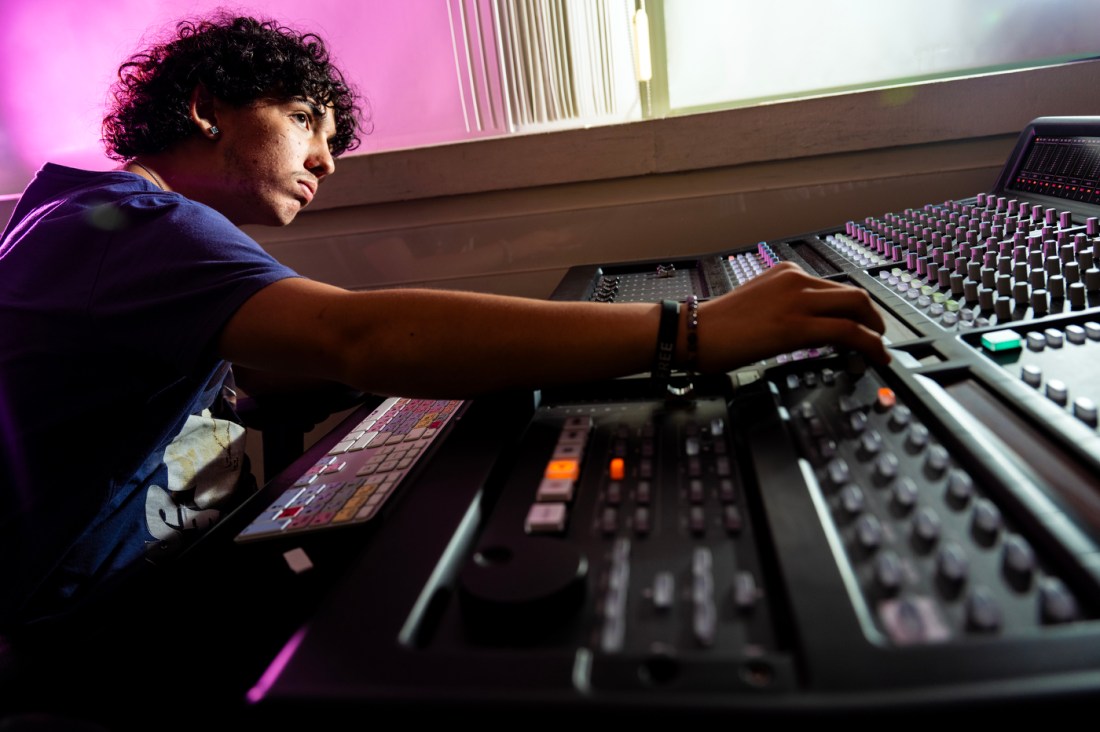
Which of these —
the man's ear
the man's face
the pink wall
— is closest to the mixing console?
the man's face

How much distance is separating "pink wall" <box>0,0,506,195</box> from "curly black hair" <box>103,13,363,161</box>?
421 mm

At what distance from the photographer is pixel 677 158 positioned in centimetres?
150

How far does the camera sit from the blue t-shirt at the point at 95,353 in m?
0.69

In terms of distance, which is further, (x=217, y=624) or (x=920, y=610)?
(x=217, y=624)

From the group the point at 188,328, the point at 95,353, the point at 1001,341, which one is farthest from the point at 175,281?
the point at 1001,341

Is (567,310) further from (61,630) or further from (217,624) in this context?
(61,630)

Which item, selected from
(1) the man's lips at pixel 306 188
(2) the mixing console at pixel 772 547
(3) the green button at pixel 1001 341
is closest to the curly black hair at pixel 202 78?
(1) the man's lips at pixel 306 188

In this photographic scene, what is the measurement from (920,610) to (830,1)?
5.05 feet

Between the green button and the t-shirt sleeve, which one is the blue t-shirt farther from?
the green button

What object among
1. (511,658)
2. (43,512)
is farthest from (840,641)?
(43,512)

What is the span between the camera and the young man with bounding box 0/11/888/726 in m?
→ 0.63

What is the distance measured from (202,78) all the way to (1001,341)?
1146 mm

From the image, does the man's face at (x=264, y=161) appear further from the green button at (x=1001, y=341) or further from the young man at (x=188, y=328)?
the green button at (x=1001, y=341)

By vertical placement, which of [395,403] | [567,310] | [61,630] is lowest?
[61,630]
